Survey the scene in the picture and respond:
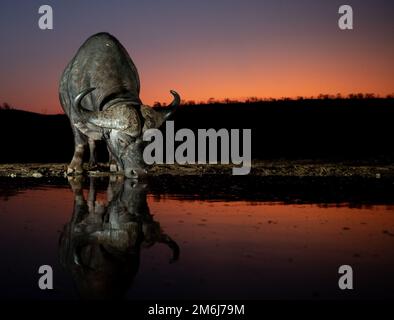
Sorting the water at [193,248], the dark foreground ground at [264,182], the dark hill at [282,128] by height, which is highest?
the dark hill at [282,128]

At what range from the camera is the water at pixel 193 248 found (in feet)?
12.9

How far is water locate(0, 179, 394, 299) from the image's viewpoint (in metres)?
3.93

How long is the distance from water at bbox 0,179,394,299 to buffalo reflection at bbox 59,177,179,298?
10mm

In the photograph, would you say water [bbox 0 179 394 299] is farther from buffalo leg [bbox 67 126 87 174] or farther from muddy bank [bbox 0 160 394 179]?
buffalo leg [bbox 67 126 87 174]

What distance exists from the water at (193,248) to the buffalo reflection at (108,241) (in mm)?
10

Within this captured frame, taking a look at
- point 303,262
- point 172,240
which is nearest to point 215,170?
point 172,240

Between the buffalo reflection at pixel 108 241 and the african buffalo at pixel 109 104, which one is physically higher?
the african buffalo at pixel 109 104

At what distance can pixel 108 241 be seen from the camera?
17.4 feet

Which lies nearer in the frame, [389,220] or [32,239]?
[32,239]

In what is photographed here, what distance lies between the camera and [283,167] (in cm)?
1452

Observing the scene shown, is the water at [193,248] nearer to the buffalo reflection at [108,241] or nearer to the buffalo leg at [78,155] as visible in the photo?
the buffalo reflection at [108,241]

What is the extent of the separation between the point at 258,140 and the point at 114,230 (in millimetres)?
20755

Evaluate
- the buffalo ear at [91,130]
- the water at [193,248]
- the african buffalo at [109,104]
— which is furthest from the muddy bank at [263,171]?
the water at [193,248]
